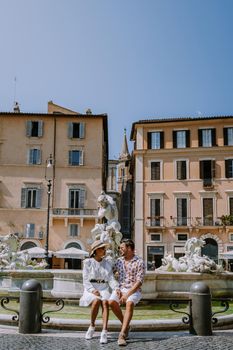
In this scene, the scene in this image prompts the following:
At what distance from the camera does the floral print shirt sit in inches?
257

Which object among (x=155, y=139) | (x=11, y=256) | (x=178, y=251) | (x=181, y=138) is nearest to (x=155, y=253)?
(x=178, y=251)

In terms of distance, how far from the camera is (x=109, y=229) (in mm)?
12164

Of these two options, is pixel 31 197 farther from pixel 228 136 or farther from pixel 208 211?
pixel 228 136

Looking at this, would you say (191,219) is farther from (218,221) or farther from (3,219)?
(3,219)

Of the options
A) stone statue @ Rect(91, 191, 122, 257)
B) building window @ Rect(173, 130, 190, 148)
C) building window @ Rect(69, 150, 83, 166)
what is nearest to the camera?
stone statue @ Rect(91, 191, 122, 257)

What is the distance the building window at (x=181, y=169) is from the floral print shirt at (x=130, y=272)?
105 feet

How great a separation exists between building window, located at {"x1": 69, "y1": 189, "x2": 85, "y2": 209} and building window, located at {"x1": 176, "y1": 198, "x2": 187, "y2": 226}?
8.35 m

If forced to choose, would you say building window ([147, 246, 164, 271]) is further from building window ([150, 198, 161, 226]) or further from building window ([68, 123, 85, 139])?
building window ([68, 123, 85, 139])

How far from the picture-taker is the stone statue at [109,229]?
39.3 feet

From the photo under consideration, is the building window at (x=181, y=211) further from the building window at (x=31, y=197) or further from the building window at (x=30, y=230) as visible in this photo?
the building window at (x=30, y=230)

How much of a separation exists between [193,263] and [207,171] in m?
26.0

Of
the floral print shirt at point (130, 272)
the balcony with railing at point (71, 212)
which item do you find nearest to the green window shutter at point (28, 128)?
the balcony with railing at point (71, 212)

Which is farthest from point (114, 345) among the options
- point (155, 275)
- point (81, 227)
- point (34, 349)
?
point (81, 227)

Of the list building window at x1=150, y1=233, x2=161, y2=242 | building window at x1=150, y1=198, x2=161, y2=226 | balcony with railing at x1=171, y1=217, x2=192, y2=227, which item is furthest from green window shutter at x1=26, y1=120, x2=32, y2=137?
balcony with railing at x1=171, y1=217, x2=192, y2=227
